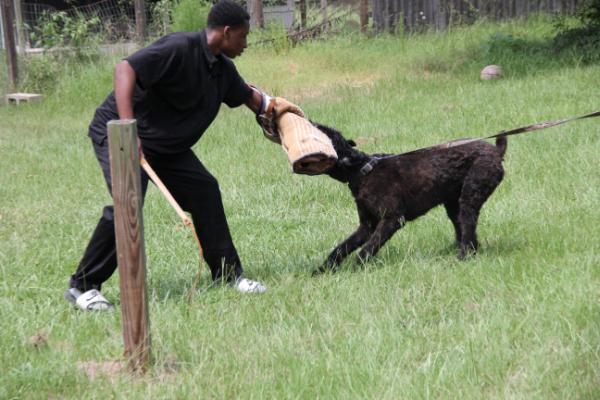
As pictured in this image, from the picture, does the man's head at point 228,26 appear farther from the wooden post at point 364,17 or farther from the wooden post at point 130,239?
the wooden post at point 364,17

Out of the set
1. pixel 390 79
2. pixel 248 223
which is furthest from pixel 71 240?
pixel 390 79

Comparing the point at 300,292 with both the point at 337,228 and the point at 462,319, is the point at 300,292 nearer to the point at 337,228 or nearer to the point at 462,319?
the point at 462,319

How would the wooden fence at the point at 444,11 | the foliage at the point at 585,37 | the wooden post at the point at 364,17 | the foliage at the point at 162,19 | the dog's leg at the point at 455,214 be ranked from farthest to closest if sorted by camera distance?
the foliage at the point at 162,19 < the wooden post at the point at 364,17 < the wooden fence at the point at 444,11 < the foliage at the point at 585,37 < the dog's leg at the point at 455,214

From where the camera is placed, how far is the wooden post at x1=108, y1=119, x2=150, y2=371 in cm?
400

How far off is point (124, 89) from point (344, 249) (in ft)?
6.88

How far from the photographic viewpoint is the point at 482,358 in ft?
13.3

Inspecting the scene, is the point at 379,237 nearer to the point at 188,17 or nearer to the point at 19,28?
the point at 188,17

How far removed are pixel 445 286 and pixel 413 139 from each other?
515 centimetres

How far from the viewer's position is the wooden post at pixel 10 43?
53.9ft

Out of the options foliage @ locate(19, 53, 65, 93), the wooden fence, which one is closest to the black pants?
foliage @ locate(19, 53, 65, 93)

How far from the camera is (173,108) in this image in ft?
17.9

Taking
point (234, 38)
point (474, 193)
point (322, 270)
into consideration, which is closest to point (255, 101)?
point (234, 38)

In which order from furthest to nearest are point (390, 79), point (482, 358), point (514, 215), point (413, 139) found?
point (390, 79) → point (413, 139) → point (514, 215) → point (482, 358)

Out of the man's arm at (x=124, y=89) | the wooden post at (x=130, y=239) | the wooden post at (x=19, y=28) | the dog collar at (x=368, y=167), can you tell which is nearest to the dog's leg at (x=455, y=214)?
the dog collar at (x=368, y=167)
